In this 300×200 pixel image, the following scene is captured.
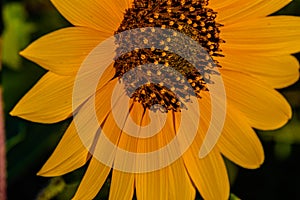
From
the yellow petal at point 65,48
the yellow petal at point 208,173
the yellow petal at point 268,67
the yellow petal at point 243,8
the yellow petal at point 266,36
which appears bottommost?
the yellow petal at point 208,173

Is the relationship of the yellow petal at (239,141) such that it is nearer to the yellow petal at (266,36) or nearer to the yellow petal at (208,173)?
the yellow petal at (208,173)

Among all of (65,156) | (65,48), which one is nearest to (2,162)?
(65,156)

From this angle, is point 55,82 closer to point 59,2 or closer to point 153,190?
point 59,2

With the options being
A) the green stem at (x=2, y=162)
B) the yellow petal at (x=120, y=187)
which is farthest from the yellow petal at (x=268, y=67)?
the green stem at (x=2, y=162)

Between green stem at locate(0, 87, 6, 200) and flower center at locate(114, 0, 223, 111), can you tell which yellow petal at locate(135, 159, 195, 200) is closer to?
flower center at locate(114, 0, 223, 111)

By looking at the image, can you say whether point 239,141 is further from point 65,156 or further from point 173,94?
point 65,156

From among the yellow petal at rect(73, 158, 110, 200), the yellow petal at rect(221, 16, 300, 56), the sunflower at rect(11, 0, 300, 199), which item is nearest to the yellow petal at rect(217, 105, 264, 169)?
the sunflower at rect(11, 0, 300, 199)
